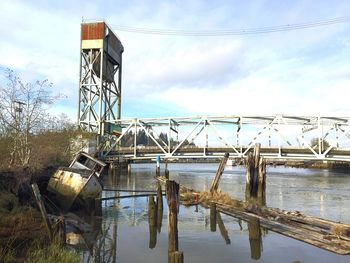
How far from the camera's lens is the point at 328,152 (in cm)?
6331

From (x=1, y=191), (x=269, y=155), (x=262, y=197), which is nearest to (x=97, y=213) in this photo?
(x=1, y=191)

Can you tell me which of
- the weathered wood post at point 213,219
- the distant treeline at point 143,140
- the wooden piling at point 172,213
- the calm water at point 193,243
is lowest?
the calm water at point 193,243

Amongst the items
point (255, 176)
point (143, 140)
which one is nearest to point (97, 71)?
point (255, 176)

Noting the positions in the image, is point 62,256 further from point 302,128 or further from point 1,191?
point 302,128

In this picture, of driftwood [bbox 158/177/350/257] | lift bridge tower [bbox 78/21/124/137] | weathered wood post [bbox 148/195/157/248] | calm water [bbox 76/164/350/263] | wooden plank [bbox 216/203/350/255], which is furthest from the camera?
lift bridge tower [bbox 78/21/124/137]

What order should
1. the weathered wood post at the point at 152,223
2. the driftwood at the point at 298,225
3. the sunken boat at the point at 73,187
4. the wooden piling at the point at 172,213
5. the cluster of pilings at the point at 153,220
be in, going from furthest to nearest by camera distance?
the sunken boat at the point at 73,187, the cluster of pilings at the point at 153,220, the weathered wood post at the point at 152,223, the driftwood at the point at 298,225, the wooden piling at the point at 172,213

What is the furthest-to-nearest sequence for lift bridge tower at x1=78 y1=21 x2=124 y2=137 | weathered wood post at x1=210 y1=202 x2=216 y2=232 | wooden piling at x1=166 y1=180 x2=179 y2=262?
lift bridge tower at x1=78 y1=21 x2=124 y2=137 < weathered wood post at x1=210 y1=202 x2=216 y2=232 < wooden piling at x1=166 y1=180 x2=179 y2=262

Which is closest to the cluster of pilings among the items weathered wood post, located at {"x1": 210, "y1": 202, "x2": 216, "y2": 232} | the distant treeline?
weathered wood post, located at {"x1": 210, "y1": 202, "x2": 216, "y2": 232}

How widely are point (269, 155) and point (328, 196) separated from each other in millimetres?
29571

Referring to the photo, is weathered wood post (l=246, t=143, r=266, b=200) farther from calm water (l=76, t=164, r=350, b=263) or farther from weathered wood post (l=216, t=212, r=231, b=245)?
weathered wood post (l=216, t=212, r=231, b=245)

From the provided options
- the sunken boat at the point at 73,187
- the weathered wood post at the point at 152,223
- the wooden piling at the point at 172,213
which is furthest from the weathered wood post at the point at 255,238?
the sunken boat at the point at 73,187

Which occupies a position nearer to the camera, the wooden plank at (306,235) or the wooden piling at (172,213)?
the wooden piling at (172,213)

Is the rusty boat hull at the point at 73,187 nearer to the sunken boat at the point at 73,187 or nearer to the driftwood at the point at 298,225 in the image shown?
the sunken boat at the point at 73,187

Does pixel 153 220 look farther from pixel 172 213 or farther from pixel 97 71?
pixel 97 71
